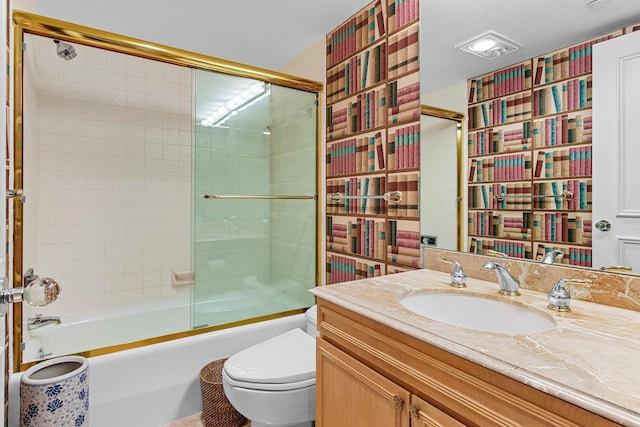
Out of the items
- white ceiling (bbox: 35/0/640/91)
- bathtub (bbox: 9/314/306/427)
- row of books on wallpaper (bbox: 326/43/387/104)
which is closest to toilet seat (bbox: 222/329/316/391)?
bathtub (bbox: 9/314/306/427)

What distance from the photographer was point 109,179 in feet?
8.02

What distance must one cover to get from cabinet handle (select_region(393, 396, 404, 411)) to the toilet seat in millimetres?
575

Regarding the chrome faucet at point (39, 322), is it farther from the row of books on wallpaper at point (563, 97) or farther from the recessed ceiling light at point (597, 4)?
→ the recessed ceiling light at point (597, 4)

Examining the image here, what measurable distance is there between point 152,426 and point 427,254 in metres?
1.61

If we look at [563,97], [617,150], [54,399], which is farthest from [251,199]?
[617,150]

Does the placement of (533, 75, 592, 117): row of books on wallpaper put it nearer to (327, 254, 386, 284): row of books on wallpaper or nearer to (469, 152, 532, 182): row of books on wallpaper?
(469, 152, 532, 182): row of books on wallpaper

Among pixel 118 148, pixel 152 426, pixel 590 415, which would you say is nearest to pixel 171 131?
pixel 118 148

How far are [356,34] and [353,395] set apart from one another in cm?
188

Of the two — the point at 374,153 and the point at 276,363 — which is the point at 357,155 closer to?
the point at 374,153

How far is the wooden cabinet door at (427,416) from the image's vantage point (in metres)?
0.73

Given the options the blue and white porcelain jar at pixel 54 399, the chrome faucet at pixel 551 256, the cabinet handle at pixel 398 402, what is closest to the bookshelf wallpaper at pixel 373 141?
the chrome faucet at pixel 551 256

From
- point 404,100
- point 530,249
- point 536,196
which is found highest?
point 404,100

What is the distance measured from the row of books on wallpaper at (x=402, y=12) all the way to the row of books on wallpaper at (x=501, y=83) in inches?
20.7

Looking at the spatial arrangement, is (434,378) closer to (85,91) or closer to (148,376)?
(148,376)
